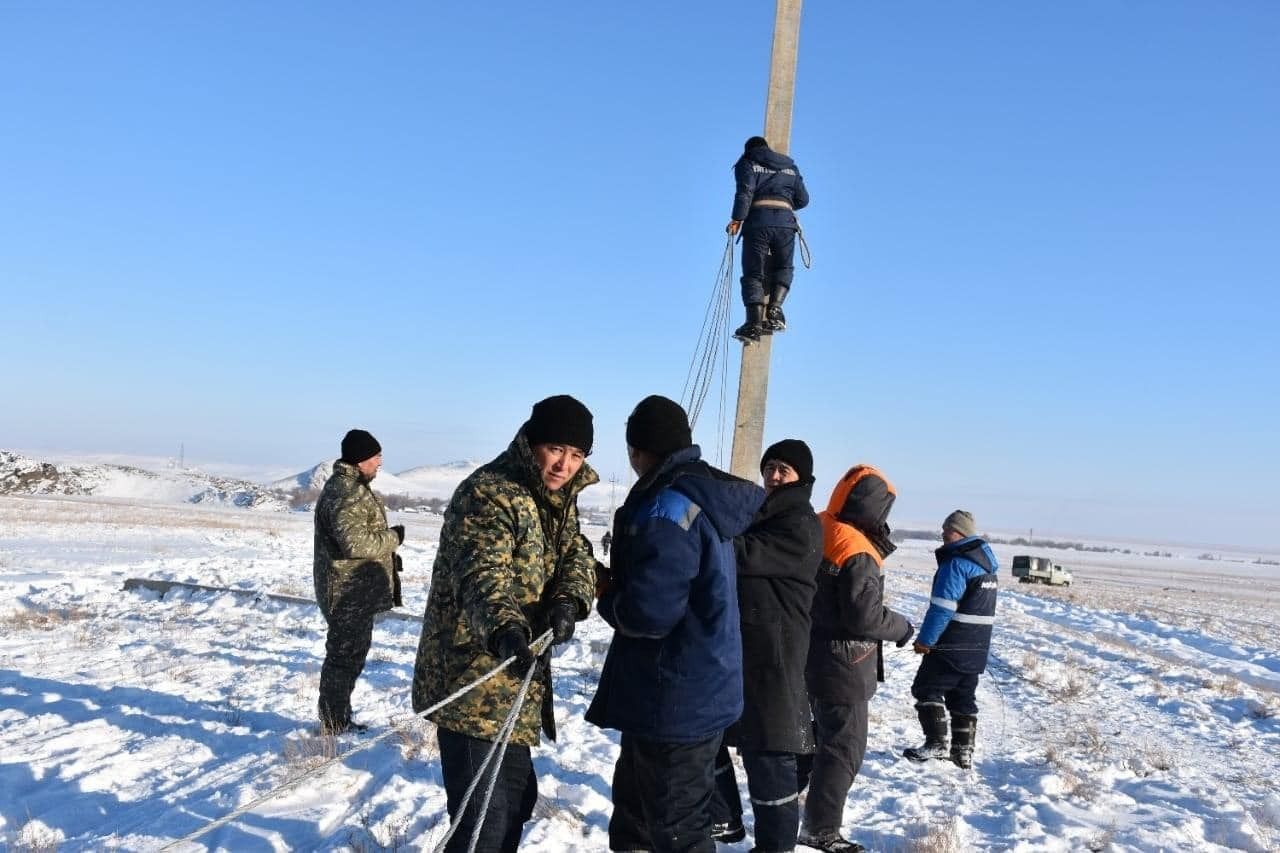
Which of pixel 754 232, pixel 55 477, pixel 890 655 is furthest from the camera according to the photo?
pixel 55 477

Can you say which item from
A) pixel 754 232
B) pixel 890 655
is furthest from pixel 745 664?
pixel 890 655

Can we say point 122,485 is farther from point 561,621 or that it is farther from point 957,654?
point 561,621

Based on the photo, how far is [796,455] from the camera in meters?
4.26

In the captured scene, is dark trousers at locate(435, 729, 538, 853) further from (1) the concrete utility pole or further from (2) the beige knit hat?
(2) the beige knit hat

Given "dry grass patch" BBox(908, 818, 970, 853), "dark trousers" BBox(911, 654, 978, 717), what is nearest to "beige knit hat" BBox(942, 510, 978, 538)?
"dark trousers" BBox(911, 654, 978, 717)

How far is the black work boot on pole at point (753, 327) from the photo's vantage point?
6043 millimetres

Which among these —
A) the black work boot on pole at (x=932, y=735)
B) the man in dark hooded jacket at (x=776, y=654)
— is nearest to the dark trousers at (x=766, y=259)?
the man in dark hooded jacket at (x=776, y=654)

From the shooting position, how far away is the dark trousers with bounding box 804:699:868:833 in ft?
14.3

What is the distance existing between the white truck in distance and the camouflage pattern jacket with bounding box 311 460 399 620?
36592mm

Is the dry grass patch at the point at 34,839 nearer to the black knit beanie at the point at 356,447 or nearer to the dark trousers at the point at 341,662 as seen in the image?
the dark trousers at the point at 341,662

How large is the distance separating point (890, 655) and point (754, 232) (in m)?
6.52

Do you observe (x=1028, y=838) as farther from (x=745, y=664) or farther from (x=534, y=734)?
(x=534, y=734)

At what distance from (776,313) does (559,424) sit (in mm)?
3406

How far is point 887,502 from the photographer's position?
4844 mm
